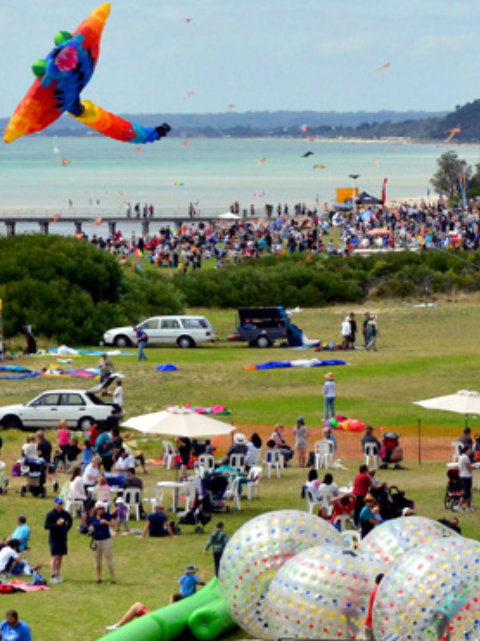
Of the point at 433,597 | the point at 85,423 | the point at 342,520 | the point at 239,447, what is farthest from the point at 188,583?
the point at 85,423

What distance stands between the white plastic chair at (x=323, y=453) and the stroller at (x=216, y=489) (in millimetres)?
4005

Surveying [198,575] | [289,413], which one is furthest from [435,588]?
[289,413]

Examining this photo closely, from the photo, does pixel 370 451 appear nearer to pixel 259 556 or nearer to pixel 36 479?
pixel 36 479

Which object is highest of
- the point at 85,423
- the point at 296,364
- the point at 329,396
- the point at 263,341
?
the point at 329,396

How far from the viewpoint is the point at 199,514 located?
81.1ft

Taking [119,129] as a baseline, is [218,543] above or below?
below

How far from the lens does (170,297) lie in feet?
191

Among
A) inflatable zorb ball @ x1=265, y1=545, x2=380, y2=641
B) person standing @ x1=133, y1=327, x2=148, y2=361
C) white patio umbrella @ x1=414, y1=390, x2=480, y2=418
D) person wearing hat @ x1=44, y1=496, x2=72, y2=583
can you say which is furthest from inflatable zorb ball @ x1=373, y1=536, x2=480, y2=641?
person standing @ x1=133, y1=327, x2=148, y2=361

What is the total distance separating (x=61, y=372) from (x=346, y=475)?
1527cm

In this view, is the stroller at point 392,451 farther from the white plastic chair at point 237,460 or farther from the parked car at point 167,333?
the parked car at point 167,333

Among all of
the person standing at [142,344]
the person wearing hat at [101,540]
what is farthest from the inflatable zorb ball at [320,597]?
the person standing at [142,344]

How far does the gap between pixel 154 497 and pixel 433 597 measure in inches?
436

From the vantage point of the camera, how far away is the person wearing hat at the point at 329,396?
34.2 meters

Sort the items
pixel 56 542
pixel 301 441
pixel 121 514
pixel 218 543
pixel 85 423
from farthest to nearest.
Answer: pixel 85 423
pixel 301 441
pixel 121 514
pixel 56 542
pixel 218 543
